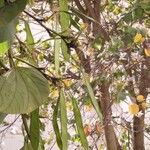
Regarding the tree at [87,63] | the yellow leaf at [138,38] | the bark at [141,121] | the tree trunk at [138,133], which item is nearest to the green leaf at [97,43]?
the tree at [87,63]

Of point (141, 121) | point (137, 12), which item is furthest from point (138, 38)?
point (141, 121)

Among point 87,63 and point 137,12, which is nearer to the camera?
point 137,12

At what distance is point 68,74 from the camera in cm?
180

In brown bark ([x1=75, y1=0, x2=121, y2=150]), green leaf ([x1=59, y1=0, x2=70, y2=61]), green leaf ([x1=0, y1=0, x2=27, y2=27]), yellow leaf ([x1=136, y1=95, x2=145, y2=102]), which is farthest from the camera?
yellow leaf ([x1=136, y1=95, x2=145, y2=102])

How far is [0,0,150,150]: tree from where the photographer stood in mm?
396

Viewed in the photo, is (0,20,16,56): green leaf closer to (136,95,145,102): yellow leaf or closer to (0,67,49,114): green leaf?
(0,67,49,114): green leaf

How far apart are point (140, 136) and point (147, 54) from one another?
65 centimetres

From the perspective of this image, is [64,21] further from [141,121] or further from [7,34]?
[141,121]

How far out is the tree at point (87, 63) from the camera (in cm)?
40

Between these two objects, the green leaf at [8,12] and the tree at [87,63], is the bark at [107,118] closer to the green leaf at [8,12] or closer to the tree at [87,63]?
the tree at [87,63]

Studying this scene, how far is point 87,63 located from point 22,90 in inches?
54.9

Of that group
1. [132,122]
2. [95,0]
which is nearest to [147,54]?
[95,0]

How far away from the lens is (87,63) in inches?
70.1

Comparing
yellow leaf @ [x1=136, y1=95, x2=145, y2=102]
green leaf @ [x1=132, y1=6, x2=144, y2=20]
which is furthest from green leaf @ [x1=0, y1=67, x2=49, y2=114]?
yellow leaf @ [x1=136, y1=95, x2=145, y2=102]
